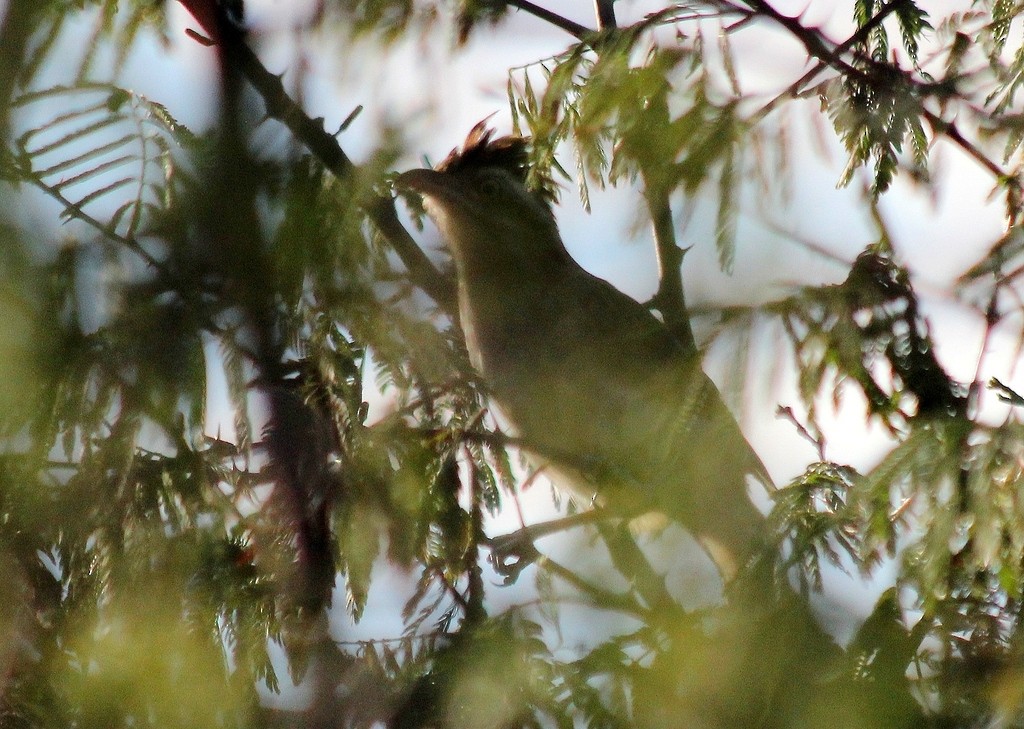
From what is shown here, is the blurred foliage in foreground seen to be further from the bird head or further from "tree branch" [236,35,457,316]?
the bird head

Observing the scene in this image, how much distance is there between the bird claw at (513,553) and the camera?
3912 mm

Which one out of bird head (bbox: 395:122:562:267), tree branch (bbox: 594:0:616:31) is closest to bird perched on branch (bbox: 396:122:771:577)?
bird head (bbox: 395:122:562:267)

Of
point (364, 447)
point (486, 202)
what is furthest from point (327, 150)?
point (486, 202)

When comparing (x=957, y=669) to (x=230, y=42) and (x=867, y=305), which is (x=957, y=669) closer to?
(x=867, y=305)

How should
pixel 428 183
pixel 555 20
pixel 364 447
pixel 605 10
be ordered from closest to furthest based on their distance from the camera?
pixel 364 447, pixel 555 20, pixel 605 10, pixel 428 183

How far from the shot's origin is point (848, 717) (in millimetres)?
2154

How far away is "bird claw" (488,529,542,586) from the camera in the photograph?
391 cm

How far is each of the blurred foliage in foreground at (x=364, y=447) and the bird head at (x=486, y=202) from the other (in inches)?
94.6

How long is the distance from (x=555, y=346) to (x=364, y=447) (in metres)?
2.52

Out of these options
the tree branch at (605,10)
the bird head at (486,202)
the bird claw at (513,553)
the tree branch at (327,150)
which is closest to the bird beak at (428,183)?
the bird head at (486,202)

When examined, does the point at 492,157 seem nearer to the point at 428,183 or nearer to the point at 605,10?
the point at 428,183

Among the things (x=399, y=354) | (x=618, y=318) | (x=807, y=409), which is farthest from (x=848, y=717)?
(x=618, y=318)

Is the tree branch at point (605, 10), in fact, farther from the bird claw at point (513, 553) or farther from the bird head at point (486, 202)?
the bird claw at point (513, 553)

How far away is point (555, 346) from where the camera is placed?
5.21 m
